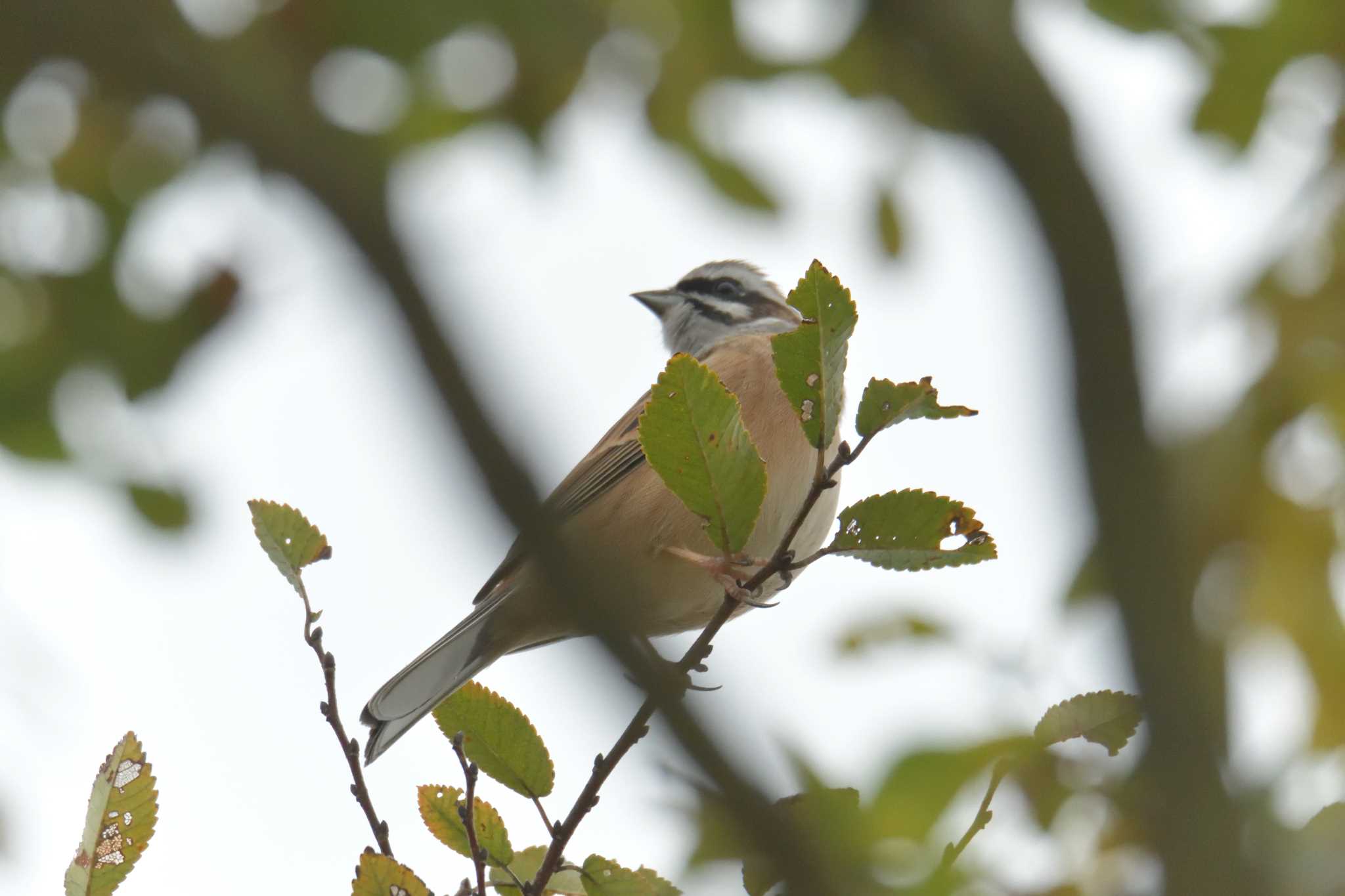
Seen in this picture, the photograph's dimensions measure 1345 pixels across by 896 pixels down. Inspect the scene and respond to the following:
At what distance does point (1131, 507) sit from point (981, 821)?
41.8 inches

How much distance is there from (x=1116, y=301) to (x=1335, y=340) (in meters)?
3.20

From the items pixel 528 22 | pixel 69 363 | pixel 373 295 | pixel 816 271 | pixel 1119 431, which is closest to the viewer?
pixel 373 295

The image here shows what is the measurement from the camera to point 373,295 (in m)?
1.04

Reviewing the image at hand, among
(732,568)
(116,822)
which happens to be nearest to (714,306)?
(732,568)

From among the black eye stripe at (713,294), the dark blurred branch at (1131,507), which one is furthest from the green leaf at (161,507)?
the dark blurred branch at (1131,507)

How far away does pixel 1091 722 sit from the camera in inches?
104

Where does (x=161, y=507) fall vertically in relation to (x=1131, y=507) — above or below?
above

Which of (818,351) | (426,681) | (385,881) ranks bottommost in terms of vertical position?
(385,881)

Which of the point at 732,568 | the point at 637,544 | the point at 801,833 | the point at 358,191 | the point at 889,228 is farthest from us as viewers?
the point at 889,228

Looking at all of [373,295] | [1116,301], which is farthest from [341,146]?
[1116,301]

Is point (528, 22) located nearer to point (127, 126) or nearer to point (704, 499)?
point (704, 499)

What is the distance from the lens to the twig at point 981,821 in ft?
7.51

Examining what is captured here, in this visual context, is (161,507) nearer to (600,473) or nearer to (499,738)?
(600,473)

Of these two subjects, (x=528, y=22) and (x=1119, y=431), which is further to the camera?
(x=528, y=22)
